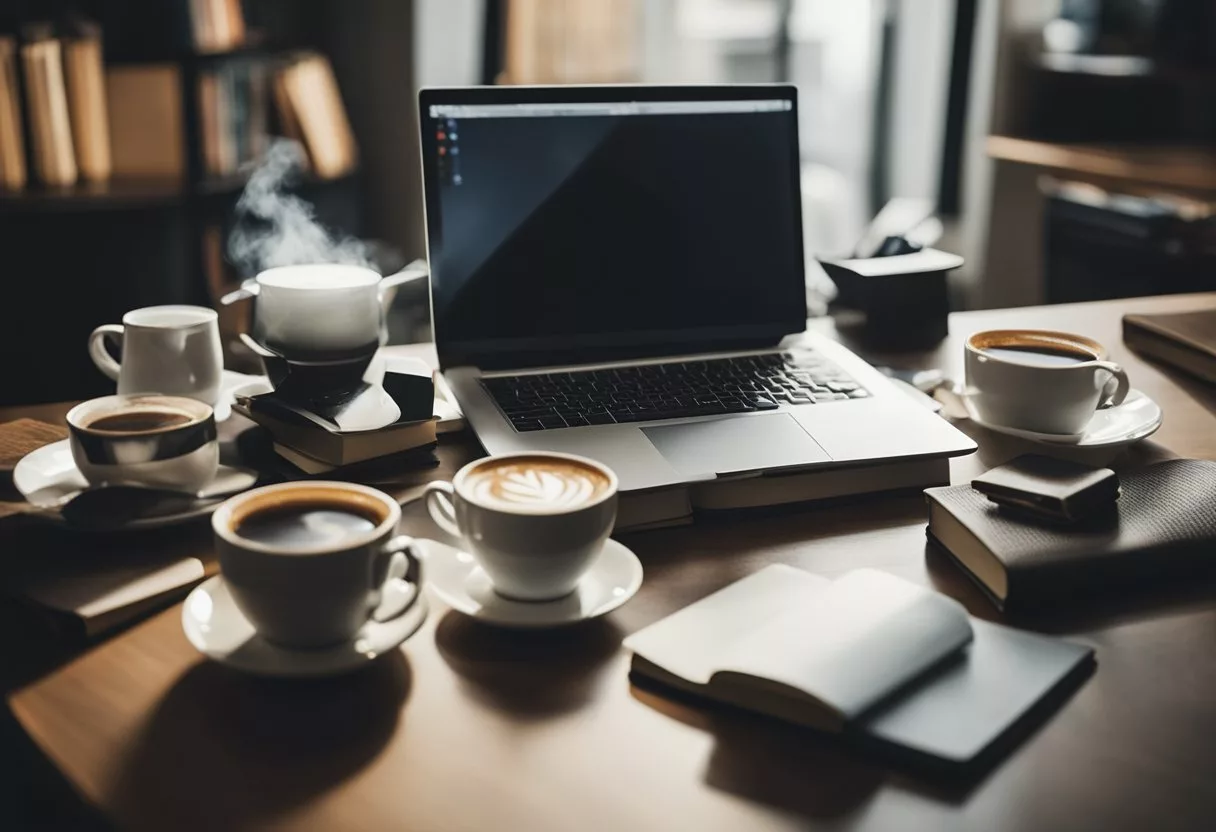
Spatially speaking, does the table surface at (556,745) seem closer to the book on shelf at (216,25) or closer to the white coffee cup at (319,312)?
the white coffee cup at (319,312)

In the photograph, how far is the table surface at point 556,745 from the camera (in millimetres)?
600

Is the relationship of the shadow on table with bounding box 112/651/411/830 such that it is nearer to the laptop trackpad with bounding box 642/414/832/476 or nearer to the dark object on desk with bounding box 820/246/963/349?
the laptop trackpad with bounding box 642/414/832/476

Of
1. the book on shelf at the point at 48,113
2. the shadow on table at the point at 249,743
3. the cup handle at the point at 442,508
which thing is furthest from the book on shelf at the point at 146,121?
the shadow on table at the point at 249,743

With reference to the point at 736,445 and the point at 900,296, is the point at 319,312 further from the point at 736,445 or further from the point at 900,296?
the point at 900,296

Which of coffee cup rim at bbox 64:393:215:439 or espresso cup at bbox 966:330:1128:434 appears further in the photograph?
espresso cup at bbox 966:330:1128:434

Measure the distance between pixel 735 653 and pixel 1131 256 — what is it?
211 centimetres

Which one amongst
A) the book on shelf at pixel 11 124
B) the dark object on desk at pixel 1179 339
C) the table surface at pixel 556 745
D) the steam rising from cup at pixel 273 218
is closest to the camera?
the table surface at pixel 556 745

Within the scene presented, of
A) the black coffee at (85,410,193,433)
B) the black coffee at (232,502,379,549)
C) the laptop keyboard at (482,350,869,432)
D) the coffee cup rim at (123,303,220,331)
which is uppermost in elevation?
the coffee cup rim at (123,303,220,331)

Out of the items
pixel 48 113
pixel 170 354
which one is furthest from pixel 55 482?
pixel 48 113

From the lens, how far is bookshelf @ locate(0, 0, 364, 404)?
2.66 m

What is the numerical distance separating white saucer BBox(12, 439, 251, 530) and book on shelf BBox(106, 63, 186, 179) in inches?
82.0

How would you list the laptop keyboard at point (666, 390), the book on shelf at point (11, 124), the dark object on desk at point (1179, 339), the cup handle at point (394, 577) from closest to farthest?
1. the cup handle at point (394, 577)
2. the laptop keyboard at point (666, 390)
3. the dark object on desk at point (1179, 339)
4. the book on shelf at point (11, 124)

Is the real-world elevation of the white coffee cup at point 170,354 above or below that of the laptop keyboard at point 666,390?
above

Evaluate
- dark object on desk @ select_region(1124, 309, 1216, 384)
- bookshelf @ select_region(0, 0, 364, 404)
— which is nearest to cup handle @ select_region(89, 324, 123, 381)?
dark object on desk @ select_region(1124, 309, 1216, 384)
